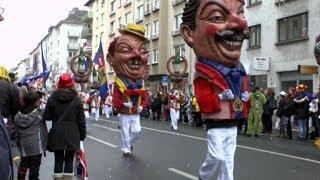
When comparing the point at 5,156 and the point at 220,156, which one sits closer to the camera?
the point at 5,156

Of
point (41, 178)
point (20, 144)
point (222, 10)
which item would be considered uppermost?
point (222, 10)

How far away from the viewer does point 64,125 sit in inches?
308

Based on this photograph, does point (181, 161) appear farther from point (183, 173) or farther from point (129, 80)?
point (129, 80)

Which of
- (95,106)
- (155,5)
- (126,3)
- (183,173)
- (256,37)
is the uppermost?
(126,3)

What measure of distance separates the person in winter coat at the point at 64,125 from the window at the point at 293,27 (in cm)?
2029

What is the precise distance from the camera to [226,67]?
24.3 feet

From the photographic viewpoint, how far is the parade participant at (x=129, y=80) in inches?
489

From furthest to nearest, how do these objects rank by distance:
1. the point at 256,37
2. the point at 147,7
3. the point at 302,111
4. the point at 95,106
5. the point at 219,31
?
the point at 147,7, the point at 256,37, the point at 95,106, the point at 302,111, the point at 219,31

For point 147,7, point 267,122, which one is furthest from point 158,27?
point 267,122

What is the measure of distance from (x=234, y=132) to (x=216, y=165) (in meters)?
0.51

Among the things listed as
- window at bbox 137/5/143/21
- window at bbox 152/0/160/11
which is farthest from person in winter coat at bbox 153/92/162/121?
window at bbox 137/5/143/21

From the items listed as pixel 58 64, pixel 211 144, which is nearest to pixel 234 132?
pixel 211 144

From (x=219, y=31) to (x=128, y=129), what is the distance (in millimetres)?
5444

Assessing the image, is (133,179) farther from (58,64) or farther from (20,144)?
(58,64)
